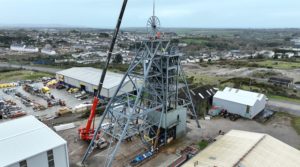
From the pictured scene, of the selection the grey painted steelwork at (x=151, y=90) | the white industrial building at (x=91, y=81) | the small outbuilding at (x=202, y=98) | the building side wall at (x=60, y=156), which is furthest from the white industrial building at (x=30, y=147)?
the small outbuilding at (x=202, y=98)

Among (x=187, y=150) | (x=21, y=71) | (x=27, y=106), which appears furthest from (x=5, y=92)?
(x=187, y=150)

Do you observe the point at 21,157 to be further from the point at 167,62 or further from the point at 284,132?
the point at 284,132

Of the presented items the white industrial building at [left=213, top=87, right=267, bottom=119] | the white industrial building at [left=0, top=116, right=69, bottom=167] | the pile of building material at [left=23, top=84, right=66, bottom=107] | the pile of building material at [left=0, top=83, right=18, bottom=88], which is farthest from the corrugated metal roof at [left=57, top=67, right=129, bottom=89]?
the white industrial building at [left=0, top=116, right=69, bottom=167]

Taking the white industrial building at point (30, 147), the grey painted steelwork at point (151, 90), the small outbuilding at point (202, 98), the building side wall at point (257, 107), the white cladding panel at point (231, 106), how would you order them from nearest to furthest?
the white industrial building at point (30, 147) < the grey painted steelwork at point (151, 90) < the building side wall at point (257, 107) < the white cladding panel at point (231, 106) < the small outbuilding at point (202, 98)

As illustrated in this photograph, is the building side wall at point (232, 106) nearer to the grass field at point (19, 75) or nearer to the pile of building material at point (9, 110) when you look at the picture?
the pile of building material at point (9, 110)

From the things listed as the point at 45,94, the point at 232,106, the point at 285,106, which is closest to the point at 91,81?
the point at 45,94

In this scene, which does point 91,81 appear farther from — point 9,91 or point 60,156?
point 60,156
